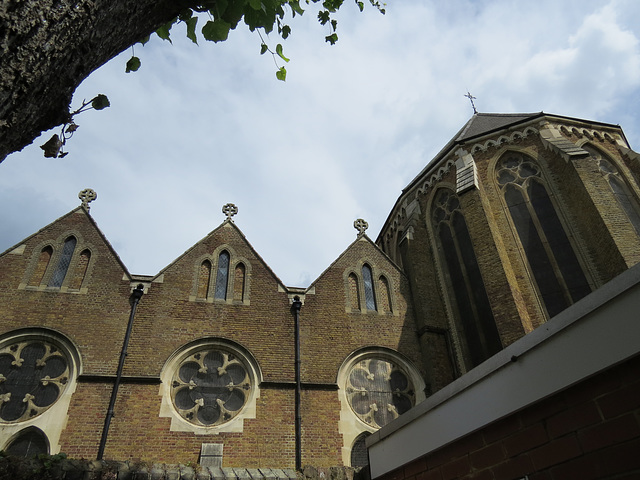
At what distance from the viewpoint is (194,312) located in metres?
11.6

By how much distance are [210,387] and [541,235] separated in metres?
9.78

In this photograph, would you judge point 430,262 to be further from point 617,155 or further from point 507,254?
point 617,155

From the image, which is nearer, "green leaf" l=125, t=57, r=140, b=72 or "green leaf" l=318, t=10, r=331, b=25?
"green leaf" l=125, t=57, r=140, b=72

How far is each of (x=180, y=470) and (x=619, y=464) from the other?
5.70 m

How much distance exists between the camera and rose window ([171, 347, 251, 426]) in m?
10.2

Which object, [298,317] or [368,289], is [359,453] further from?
[368,289]

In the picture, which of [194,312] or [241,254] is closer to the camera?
→ [194,312]

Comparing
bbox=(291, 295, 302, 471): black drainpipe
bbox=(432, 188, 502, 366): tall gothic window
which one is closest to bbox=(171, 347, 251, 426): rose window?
bbox=(291, 295, 302, 471): black drainpipe

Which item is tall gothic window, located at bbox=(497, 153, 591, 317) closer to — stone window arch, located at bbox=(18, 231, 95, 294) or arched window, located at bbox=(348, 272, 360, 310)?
arched window, located at bbox=(348, 272, 360, 310)

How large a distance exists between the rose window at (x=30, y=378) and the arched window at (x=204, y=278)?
340cm

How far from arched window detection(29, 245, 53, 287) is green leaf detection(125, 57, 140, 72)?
9.25 metres

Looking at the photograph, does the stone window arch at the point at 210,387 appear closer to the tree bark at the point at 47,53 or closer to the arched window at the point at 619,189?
the tree bark at the point at 47,53

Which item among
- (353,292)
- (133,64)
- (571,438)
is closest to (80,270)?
(353,292)

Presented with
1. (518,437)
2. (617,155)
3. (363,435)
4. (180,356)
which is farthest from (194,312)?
(617,155)
